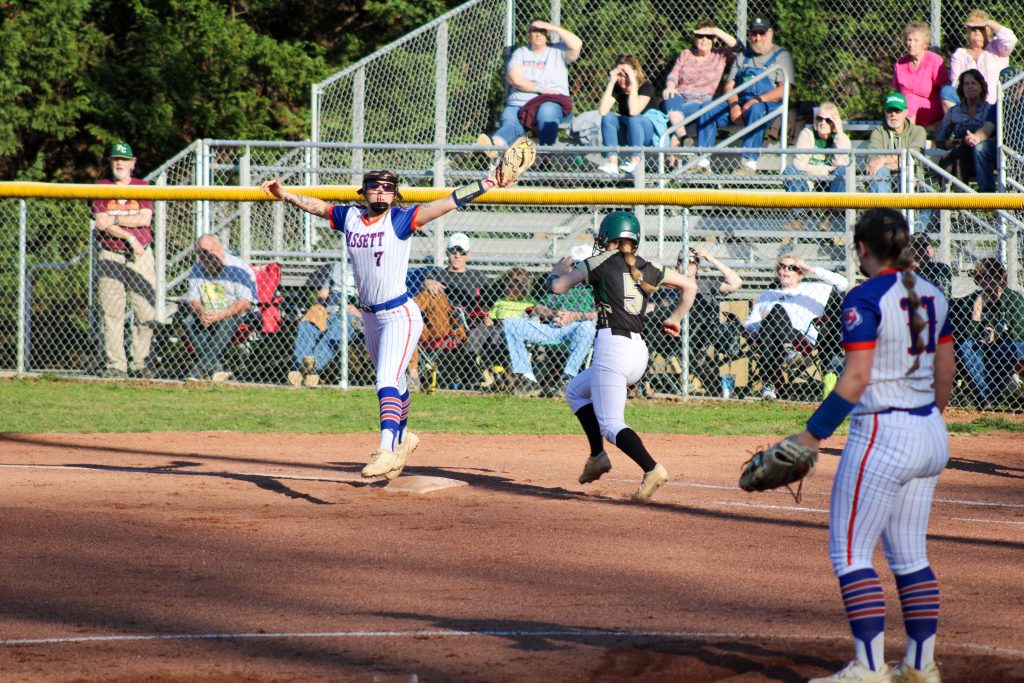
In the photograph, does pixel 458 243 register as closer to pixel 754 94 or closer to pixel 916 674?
pixel 754 94

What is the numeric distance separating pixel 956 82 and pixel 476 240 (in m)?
6.24

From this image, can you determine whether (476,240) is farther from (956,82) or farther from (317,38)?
(317,38)

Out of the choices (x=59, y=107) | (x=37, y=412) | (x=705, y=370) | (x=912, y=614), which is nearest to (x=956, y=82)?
(x=705, y=370)

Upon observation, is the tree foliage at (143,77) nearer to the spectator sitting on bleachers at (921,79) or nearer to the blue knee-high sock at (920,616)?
the spectator sitting on bleachers at (921,79)

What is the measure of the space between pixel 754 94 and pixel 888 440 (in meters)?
13.2

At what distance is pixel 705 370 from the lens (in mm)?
13312

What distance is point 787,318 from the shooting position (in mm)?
12742

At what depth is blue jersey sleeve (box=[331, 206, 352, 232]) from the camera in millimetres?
8672

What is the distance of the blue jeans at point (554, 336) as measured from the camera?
43.1 feet

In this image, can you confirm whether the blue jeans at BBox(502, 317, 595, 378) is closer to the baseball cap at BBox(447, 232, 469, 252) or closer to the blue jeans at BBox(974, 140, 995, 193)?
the baseball cap at BBox(447, 232, 469, 252)

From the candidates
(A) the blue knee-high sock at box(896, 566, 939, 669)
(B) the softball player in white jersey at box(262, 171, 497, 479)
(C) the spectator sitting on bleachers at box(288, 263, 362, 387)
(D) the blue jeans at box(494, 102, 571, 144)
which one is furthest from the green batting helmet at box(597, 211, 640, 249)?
(D) the blue jeans at box(494, 102, 571, 144)

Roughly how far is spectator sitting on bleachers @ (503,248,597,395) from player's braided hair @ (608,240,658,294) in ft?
15.6

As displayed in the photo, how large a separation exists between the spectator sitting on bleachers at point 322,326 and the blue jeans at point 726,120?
561 cm

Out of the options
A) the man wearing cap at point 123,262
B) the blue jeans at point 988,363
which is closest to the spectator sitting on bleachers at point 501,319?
the man wearing cap at point 123,262
